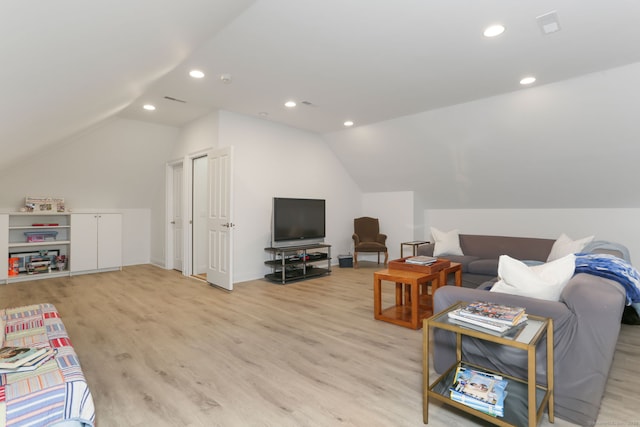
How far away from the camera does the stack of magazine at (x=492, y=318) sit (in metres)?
1.52

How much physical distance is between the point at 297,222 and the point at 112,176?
3.60 metres

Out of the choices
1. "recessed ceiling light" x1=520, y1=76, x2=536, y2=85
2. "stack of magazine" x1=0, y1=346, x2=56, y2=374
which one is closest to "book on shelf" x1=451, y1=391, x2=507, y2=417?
"stack of magazine" x1=0, y1=346, x2=56, y2=374

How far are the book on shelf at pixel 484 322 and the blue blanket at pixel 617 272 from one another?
911mm

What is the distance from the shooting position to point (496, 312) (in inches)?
64.5

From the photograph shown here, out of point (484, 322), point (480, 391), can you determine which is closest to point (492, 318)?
point (484, 322)

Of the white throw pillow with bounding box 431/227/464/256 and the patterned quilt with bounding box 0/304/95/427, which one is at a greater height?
the white throw pillow with bounding box 431/227/464/256

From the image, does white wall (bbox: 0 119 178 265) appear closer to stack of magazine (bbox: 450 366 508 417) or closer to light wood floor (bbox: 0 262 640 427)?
light wood floor (bbox: 0 262 640 427)

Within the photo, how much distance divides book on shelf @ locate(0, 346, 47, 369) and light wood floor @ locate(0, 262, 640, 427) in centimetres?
49

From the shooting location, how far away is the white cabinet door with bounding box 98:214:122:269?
5.66 metres

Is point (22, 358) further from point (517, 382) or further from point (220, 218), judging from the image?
point (220, 218)

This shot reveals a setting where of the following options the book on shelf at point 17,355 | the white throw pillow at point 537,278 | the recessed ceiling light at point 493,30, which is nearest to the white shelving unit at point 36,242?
the book on shelf at point 17,355

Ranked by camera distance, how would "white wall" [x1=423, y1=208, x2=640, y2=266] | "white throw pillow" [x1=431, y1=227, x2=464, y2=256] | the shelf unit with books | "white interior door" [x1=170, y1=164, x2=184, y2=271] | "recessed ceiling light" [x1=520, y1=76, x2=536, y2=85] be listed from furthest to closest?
1. "white interior door" [x1=170, y1=164, x2=184, y2=271]
2. "white throw pillow" [x1=431, y1=227, x2=464, y2=256]
3. "white wall" [x1=423, y1=208, x2=640, y2=266]
4. "recessed ceiling light" [x1=520, y1=76, x2=536, y2=85]
5. the shelf unit with books

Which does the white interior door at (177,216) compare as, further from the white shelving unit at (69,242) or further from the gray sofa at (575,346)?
the gray sofa at (575,346)

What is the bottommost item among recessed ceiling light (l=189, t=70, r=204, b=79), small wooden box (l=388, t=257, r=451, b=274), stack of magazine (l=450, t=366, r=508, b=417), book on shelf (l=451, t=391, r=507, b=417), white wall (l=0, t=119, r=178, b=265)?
book on shelf (l=451, t=391, r=507, b=417)
